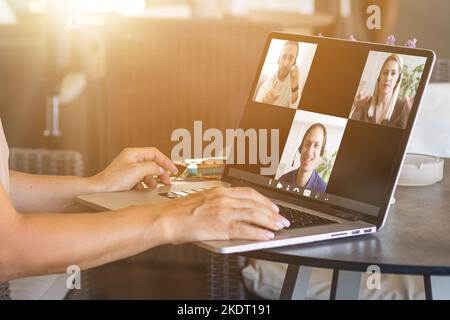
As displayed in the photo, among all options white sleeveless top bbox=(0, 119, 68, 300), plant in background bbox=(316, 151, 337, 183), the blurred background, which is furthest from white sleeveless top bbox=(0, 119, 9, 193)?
the blurred background

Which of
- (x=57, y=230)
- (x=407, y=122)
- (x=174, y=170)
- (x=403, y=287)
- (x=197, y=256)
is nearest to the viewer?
(x=57, y=230)

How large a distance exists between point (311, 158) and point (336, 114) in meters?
0.09

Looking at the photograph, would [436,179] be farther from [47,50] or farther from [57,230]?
[47,50]

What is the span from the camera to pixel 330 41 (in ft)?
5.18

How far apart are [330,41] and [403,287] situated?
0.83 meters

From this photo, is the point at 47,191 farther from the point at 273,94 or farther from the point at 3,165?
the point at 273,94

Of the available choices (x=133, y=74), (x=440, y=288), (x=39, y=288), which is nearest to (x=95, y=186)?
(x=39, y=288)

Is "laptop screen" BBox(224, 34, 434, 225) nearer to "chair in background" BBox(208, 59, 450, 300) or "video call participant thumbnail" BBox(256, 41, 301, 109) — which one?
"video call participant thumbnail" BBox(256, 41, 301, 109)

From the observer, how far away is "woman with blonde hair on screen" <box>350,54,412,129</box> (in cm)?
142

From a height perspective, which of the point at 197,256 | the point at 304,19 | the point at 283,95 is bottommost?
the point at 197,256

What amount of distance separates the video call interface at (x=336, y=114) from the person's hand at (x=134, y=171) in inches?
6.4

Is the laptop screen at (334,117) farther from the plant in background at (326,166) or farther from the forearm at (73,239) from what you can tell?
the forearm at (73,239)
